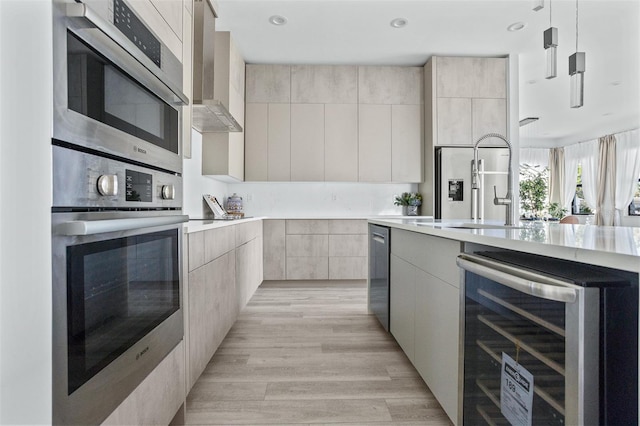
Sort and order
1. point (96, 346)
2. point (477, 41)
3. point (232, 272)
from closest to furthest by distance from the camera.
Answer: point (96, 346), point (232, 272), point (477, 41)

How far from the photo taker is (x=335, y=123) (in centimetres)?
467

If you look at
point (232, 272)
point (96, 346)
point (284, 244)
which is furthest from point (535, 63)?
point (96, 346)

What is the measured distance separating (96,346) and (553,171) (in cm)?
996

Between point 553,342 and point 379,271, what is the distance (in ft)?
6.51

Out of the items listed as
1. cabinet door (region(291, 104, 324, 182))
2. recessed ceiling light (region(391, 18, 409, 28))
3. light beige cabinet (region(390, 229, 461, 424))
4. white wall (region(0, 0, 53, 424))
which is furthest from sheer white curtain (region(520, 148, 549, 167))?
white wall (region(0, 0, 53, 424))

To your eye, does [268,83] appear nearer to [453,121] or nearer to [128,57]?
[453,121]

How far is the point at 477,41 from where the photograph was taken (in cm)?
400

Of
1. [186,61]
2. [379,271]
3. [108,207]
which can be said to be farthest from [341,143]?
[108,207]

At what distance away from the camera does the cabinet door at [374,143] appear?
15.3 ft

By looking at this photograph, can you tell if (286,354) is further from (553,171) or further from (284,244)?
(553,171)

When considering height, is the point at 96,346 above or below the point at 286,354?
above

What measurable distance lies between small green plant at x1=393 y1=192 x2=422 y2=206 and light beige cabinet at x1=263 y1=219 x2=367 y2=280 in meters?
0.76

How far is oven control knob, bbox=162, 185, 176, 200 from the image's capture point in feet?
4.33

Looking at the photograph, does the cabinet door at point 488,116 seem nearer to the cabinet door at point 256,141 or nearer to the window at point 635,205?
the cabinet door at point 256,141
